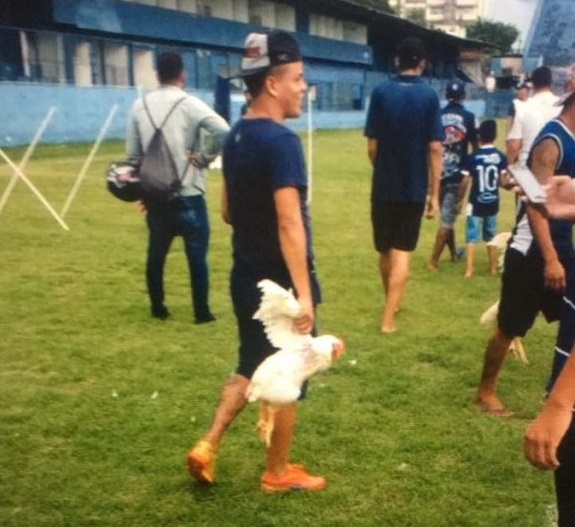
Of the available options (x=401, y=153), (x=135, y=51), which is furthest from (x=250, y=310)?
(x=135, y=51)

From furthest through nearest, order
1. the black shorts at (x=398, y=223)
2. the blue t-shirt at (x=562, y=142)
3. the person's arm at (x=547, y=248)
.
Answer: the black shorts at (x=398, y=223)
the person's arm at (x=547, y=248)
the blue t-shirt at (x=562, y=142)

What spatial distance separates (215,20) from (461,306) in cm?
3168

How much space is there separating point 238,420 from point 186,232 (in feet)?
6.27

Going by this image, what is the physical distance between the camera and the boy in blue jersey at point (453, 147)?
25.8 feet

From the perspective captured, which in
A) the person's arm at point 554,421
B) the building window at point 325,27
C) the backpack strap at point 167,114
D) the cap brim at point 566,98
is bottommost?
the person's arm at point 554,421

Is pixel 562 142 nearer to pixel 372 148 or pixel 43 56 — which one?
pixel 372 148

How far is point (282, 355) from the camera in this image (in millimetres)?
3154

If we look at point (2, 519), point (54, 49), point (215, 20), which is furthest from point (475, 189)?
point (215, 20)

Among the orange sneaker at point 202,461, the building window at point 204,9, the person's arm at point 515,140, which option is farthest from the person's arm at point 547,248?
the building window at point 204,9

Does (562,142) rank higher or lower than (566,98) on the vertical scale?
lower

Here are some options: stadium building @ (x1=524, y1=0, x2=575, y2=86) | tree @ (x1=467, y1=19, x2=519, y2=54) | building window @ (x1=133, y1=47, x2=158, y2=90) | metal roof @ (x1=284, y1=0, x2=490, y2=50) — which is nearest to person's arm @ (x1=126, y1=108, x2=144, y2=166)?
stadium building @ (x1=524, y1=0, x2=575, y2=86)

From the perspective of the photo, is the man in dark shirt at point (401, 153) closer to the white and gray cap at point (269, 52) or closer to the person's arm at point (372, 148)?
the person's arm at point (372, 148)

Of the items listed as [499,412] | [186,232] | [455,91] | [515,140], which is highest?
[455,91]

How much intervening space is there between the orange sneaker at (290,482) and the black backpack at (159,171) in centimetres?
264
